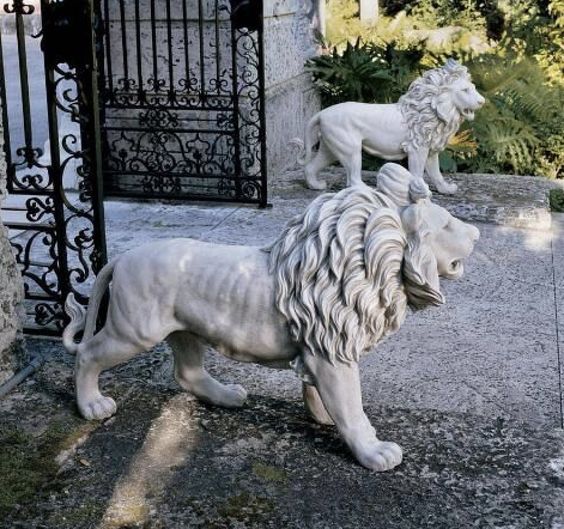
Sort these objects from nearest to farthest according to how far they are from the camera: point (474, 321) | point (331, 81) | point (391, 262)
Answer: point (391, 262), point (474, 321), point (331, 81)

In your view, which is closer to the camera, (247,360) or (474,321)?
(247,360)

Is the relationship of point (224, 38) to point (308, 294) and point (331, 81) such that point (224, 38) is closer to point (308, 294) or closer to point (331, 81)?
point (331, 81)

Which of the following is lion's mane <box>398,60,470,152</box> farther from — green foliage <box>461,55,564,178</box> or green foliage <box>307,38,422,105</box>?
green foliage <box>307,38,422,105</box>

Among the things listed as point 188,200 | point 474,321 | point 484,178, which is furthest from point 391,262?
point 484,178

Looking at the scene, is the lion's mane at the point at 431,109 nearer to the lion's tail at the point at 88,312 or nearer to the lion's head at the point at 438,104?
the lion's head at the point at 438,104

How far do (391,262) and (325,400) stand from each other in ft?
1.67

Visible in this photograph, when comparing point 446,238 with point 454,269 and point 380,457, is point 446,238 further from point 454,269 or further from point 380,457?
point 380,457

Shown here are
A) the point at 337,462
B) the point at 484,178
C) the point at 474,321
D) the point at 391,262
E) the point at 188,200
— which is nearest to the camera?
the point at 391,262

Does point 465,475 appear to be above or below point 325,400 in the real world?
below

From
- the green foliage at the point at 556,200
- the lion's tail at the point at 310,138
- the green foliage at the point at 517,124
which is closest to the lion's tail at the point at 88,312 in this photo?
the lion's tail at the point at 310,138

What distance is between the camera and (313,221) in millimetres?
2945

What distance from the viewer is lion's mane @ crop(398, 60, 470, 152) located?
658cm

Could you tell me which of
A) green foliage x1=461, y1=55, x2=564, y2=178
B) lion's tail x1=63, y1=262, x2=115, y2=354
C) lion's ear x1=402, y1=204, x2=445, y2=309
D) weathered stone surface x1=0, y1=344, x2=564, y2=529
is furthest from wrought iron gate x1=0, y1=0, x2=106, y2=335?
green foliage x1=461, y1=55, x2=564, y2=178

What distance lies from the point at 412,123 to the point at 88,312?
12.7 ft
